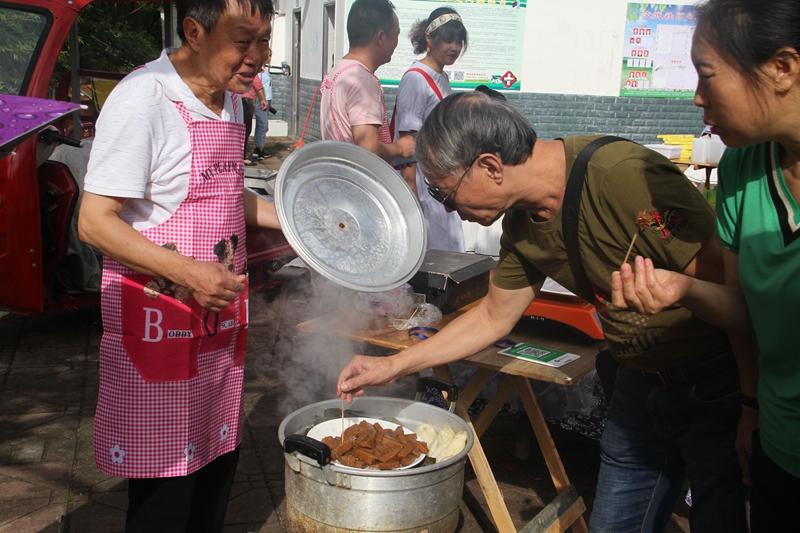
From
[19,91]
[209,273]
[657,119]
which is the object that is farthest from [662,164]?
[657,119]

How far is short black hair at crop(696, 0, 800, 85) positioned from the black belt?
0.88m

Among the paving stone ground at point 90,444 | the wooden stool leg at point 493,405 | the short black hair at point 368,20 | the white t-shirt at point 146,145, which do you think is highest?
the short black hair at point 368,20

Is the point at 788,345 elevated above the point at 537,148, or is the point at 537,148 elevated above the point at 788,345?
the point at 537,148

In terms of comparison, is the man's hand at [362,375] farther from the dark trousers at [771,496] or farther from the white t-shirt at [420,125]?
the white t-shirt at [420,125]

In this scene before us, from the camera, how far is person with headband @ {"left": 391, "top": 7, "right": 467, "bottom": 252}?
4.97 meters

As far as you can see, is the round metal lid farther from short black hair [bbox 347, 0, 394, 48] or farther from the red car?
the red car

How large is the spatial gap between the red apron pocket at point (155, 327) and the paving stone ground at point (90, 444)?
1.43m

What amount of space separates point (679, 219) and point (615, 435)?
79cm

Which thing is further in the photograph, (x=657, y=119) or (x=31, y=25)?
(x=657, y=119)

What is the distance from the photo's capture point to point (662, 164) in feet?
6.88

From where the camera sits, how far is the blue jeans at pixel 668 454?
7.30 ft

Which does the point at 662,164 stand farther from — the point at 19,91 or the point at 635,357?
the point at 19,91

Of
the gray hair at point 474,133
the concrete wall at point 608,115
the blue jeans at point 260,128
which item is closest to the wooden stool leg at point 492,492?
the gray hair at point 474,133

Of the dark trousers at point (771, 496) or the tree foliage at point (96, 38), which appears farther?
the tree foliage at point (96, 38)
